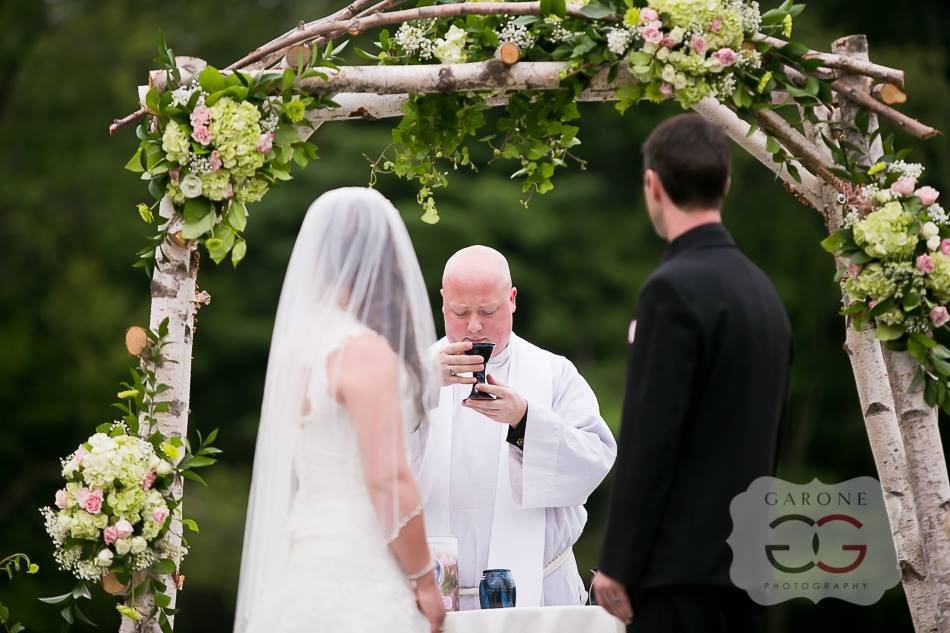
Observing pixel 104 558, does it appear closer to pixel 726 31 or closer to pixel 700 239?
pixel 700 239

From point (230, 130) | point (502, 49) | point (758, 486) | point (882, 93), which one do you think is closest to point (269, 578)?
point (758, 486)

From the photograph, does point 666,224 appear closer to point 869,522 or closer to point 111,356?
point 869,522

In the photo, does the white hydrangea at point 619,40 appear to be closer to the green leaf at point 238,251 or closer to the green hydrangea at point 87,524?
the green leaf at point 238,251

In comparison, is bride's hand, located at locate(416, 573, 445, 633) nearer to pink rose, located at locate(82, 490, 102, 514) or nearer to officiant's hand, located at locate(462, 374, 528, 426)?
officiant's hand, located at locate(462, 374, 528, 426)

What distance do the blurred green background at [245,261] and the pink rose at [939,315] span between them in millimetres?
10997

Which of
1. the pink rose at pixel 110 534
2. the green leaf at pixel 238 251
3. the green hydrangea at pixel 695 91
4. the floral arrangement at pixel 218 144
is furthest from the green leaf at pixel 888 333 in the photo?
the pink rose at pixel 110 534

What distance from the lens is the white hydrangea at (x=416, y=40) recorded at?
17.4ft

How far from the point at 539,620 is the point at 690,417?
Answer: 124cm

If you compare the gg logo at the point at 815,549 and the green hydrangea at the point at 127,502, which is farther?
the green hydrangea at the point at 127,502

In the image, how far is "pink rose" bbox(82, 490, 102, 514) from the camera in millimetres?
4789

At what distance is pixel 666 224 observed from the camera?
3652 mm

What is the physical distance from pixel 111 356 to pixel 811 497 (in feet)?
44.4

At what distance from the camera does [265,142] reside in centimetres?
494

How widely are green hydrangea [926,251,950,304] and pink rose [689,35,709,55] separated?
1.14 meters
